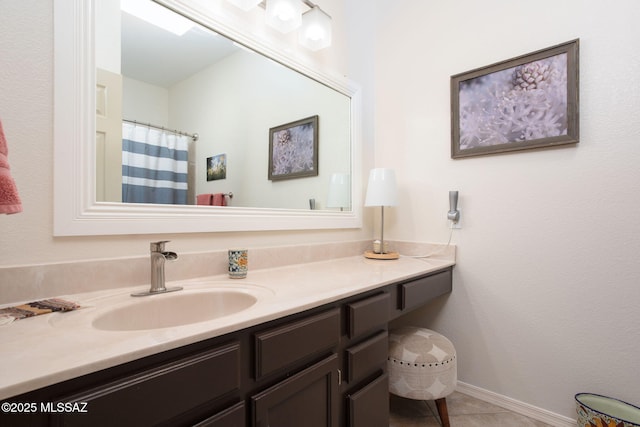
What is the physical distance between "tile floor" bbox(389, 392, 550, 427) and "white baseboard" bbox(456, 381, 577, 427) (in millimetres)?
20

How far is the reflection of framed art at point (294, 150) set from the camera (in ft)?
5.01

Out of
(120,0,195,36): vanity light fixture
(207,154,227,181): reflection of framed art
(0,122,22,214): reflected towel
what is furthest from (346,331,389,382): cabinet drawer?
(120,0,195,36): vanity light fixture

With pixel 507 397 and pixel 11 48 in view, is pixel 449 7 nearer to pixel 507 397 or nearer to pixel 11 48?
pixel 11 48

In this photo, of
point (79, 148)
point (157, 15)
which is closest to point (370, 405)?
point (79, 148)

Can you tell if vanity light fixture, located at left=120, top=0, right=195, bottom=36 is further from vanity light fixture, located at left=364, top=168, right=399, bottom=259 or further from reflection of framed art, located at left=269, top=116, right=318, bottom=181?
vanity light fixture, located at left=364, top=168, right=399, bottom=259

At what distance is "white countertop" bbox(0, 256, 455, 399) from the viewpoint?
47 cm

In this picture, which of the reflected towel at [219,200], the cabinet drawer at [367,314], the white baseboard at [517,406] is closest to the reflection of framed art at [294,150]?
the reflected towel at [219,200]

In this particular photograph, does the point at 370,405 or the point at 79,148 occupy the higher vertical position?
the point at 79,148

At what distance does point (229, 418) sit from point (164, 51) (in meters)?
1.22

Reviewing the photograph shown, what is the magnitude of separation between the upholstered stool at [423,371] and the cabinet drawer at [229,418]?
0.85 metres

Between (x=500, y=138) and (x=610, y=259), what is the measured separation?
715 millimetres

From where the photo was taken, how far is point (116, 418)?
506mm

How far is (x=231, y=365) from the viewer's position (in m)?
0.67

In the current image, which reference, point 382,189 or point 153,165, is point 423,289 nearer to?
point 382,189
